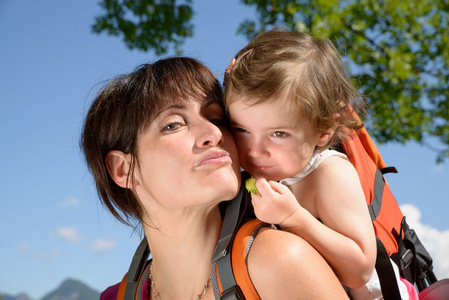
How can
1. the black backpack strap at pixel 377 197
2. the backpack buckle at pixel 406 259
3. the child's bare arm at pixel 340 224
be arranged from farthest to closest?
the backpack buckle at pixel 406 259, the black backpack strap at pixel 377 197, the child's bare arm at pixel 340 224

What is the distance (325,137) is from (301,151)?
150 mm

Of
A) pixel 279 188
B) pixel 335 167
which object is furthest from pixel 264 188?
pixel 335 167

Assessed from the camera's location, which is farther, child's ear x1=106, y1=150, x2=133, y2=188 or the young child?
child's ear x1=106, y1=150, x2=133, y2=188

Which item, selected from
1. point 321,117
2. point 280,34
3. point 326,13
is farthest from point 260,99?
point 326,13

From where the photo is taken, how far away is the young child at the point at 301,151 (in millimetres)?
1470

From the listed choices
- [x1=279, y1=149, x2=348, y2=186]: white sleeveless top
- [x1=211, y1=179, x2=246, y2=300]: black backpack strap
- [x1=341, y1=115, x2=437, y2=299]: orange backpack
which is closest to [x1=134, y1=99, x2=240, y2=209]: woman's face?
[x1=211, y1=179, x2=246, y2=300]: black backpack strap

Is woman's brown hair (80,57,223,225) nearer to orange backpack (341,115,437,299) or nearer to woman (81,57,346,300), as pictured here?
woman (81,57,346,300)

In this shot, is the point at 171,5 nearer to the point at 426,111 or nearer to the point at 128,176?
the point at 426,111

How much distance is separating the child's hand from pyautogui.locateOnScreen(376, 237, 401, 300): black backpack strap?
17.3 inches

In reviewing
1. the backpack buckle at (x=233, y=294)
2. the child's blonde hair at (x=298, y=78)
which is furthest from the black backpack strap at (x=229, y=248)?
the child's blonde hair at (x=298, y=78)

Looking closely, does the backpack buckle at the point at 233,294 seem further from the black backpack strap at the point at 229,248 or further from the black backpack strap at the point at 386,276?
the black backpack strap at the point at 386,276

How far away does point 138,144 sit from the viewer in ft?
5.47

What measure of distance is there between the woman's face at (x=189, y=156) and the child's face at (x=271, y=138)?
2.3 inches

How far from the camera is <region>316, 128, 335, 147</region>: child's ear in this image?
1.71m
